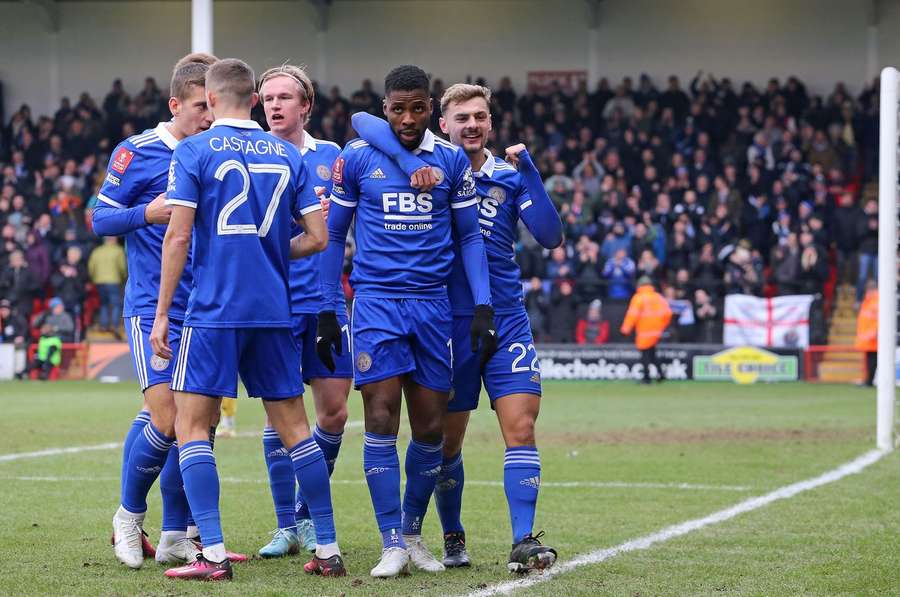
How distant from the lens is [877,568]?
6.61 meters

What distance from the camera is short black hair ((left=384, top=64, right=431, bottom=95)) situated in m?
6.33

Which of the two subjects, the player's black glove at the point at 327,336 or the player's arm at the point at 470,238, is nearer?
the player's black glove at the point at 327,336

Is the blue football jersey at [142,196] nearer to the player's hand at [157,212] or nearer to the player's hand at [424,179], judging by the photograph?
the player's hand at [157,212]

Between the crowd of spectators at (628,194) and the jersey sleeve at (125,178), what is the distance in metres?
19.6

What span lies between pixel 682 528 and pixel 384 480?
7.38ft

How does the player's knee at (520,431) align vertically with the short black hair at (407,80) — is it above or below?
below

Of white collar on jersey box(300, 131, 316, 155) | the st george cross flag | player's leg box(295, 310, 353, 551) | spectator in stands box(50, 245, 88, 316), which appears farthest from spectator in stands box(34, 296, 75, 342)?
player's leg box(295, 310, 353, 551)

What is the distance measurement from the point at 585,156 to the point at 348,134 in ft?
17.8

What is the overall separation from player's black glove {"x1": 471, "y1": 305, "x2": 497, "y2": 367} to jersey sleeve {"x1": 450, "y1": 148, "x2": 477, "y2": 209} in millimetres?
513

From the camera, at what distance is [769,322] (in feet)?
83.6

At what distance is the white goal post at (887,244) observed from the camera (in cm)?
1273

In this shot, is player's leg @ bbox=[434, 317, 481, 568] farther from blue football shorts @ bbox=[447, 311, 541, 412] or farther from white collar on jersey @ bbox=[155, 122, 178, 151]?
white collar on jersey @ bbox=[155, 122, 178, 151]

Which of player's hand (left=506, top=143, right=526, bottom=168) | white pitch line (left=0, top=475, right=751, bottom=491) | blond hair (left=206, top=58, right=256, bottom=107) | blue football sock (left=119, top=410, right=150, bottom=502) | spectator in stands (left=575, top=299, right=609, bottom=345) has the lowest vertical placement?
white pitch line (left=0, top=475, right=751, bottom=491)

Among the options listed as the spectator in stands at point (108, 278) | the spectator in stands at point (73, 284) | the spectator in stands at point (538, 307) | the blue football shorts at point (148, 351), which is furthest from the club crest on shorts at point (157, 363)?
the spectator in stands at point (73, 284)
